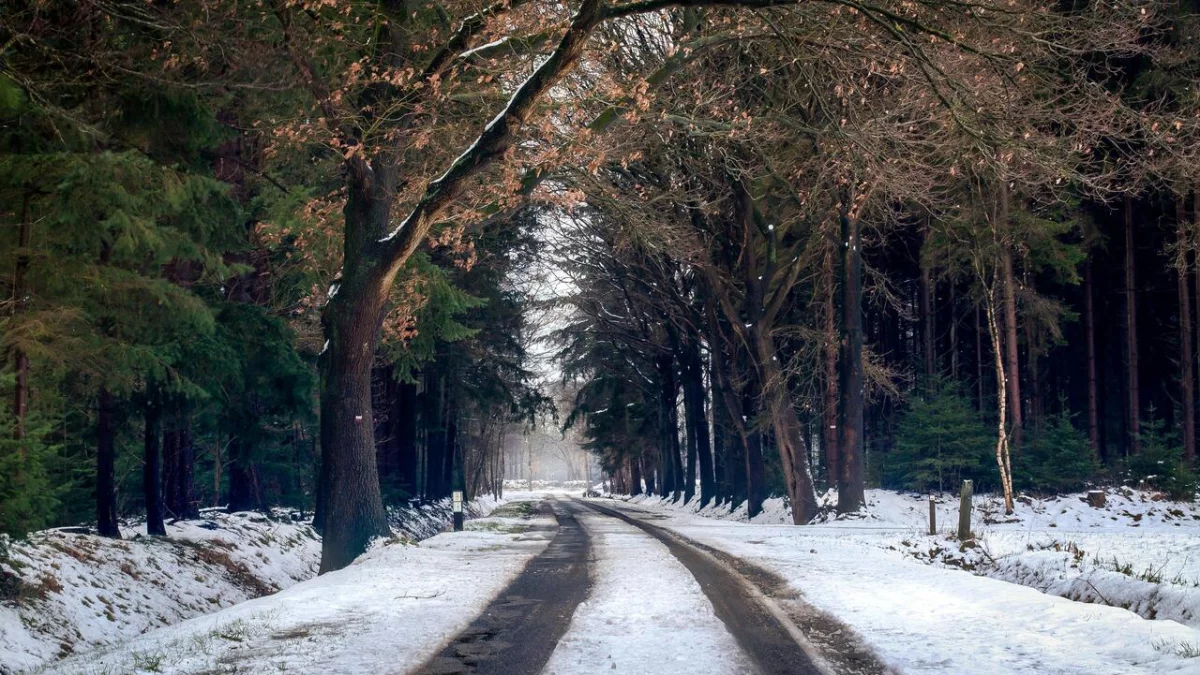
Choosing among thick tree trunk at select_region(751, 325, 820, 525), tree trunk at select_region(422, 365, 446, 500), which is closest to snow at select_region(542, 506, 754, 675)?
thick tree trunk at select_region(751, 325, 820, 525)

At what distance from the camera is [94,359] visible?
12172 millimetres

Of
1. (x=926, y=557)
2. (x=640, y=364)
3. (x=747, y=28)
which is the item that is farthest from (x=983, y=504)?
(x=640, y=364)

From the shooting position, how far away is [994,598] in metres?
8.59

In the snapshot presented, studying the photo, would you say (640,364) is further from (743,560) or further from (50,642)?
(50,642)

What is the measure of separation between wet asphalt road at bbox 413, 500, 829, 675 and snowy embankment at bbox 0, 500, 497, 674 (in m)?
4.37

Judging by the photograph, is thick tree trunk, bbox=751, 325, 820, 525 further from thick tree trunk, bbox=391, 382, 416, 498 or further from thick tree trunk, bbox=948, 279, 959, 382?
thick tree trunk, bbox=391, 382, 416, 498

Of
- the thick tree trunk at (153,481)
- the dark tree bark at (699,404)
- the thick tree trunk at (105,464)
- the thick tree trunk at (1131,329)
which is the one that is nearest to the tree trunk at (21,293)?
the thick tree trunk at (105,464)

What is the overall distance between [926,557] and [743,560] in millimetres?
2776

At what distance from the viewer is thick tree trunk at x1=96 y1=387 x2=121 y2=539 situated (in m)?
14.3

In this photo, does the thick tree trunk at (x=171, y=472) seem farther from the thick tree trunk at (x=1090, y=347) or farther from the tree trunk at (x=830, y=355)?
the thick tree trunk at (x=1090, y=347)

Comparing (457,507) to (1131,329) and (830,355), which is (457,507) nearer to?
(830,355)

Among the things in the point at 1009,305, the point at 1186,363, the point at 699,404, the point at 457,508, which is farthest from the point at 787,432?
the point at 699,404

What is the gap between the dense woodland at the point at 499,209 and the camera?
11.4 m

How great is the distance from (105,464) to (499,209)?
7615mm
